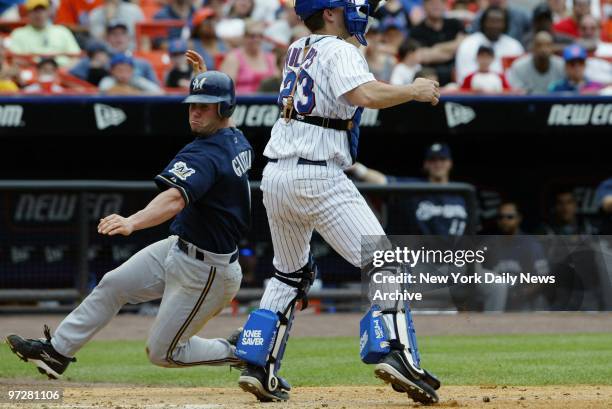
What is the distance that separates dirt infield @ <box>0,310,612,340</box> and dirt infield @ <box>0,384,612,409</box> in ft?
8.60

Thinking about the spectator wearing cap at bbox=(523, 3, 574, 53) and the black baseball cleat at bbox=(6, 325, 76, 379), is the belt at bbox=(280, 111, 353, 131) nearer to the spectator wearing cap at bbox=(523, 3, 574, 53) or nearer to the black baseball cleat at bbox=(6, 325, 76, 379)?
the black baseball cleat at bbox=(6, 325, 76, 379)

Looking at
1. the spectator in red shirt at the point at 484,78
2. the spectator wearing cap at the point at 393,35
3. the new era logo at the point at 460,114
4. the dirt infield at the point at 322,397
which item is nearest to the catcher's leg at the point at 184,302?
the dirt infield at the point at 322,397

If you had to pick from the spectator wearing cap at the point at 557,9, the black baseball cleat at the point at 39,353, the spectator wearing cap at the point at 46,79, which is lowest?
the black baseball cleat at the point at 39,353

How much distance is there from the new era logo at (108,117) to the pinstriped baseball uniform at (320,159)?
17.2 ft

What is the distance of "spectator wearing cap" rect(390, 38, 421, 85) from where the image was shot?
36.7 feet

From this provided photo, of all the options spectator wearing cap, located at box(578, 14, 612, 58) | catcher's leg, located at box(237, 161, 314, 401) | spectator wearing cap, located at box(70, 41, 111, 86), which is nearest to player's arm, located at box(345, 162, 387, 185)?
spectator wearing cap, located at box(70, 41, 111, 86)

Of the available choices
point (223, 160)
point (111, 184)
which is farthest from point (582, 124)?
point (223, 160)

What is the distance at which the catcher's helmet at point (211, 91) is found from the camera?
552 centimetres

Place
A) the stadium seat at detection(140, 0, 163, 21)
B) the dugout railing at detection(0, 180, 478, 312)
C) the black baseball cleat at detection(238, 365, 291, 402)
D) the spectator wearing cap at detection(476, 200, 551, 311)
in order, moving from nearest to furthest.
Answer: the black baseball cleat at detection(238, 365, 291, 402)
the spectator wearing cap at detection(476, 200, 551, 311)
the dugout railing at detection(0, 180, 478, 312)
the stadium seat at detection(140, 0, 163, 21)

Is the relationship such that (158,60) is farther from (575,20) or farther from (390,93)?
(390,93)

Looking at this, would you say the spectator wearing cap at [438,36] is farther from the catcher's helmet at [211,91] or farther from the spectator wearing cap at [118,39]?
the catcher's helmet at [211,91]

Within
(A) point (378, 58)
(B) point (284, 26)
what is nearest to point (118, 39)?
(B) point (284, 26)

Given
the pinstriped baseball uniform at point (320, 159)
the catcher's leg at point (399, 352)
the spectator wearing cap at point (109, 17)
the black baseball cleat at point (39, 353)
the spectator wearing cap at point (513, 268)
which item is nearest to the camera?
the catcher's leg at point (399, 352)

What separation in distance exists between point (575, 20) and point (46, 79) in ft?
18.7
